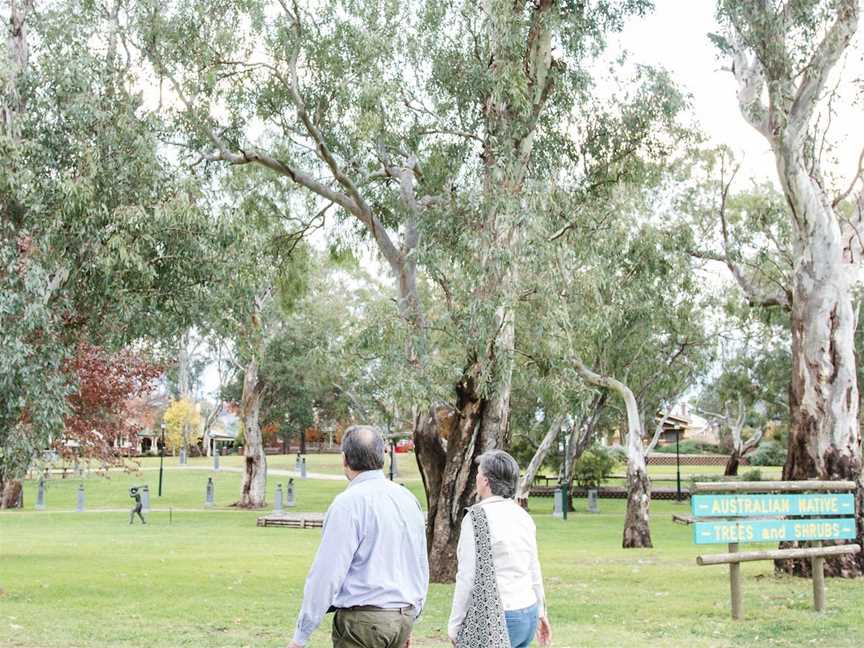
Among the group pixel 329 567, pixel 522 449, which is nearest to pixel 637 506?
pixel 522 449

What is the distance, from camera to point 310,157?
61.0 feet

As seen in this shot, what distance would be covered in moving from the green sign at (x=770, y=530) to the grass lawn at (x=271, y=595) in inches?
34.6

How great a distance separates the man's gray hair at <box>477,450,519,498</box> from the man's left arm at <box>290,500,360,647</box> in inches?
41.3

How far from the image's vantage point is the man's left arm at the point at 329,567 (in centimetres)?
431

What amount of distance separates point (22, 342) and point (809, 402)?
10921 mm

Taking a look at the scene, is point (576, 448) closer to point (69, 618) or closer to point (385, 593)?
point (69, 618)

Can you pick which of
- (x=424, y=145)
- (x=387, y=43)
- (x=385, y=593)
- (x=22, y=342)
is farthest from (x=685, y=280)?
(x=385, y=593)

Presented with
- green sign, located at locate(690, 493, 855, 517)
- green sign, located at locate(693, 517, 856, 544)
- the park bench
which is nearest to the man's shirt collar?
the park bench

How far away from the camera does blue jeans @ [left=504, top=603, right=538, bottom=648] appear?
523cm

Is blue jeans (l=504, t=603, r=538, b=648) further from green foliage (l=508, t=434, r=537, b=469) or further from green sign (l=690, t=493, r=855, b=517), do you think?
green foliage (l=508, t=434, r=537, b=469)

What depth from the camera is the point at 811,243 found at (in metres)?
15.8

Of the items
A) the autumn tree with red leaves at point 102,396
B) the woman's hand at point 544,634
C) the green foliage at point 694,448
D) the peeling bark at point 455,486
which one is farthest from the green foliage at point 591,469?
the woman's hand at point 544,634

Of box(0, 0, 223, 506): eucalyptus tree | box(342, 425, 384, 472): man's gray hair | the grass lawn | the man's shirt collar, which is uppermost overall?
box(0, 0, 223, 506): eucalyptus tree

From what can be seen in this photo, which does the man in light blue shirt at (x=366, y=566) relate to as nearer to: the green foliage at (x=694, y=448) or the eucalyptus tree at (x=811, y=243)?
the eucalyptus tree at (x=811, y=243)
